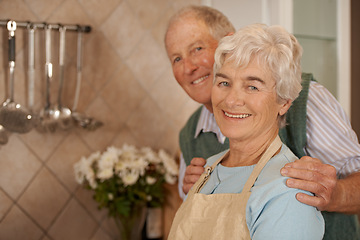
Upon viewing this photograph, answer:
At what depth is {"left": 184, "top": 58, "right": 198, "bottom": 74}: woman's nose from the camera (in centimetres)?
133

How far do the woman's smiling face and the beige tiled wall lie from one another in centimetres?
109

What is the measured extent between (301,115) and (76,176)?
1079 millimetres

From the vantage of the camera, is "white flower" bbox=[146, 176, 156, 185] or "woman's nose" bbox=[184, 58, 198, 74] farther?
"white flower" bbox=[146, 176, 156, 185]

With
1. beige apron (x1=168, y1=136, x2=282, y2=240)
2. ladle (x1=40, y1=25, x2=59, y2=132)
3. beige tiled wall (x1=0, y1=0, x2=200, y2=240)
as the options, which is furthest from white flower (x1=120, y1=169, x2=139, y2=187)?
beige apron (x1=168, y1=136, x2=282, y2=240)

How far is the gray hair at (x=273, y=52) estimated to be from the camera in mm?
937

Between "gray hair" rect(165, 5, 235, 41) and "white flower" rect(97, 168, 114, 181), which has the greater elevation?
"gray hair" rect(165, 5, 235, 41)

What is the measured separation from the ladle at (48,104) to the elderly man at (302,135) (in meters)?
0.62

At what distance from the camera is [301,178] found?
0.86 m

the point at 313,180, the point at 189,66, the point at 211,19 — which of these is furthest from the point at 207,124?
the point at 313,180

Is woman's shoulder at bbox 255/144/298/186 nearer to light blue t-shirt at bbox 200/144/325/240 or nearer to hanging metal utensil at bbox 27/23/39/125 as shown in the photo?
light blue t-shirt at bbox 200/144/325/240

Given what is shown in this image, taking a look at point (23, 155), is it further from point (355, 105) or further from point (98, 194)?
point (355, 105)

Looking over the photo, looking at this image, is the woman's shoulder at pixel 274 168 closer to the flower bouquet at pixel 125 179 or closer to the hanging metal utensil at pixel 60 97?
the flower bouquet at pixel 125 179

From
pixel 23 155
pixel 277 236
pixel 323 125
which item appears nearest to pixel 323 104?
pixel 323 125

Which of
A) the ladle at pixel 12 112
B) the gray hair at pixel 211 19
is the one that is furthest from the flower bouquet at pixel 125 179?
the gray hair at pixel 211 19
